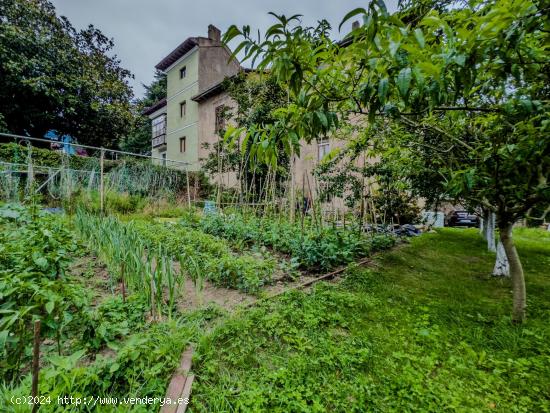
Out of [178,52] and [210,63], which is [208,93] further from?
[178,52]

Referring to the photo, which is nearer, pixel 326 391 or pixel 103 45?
pixel 326 391

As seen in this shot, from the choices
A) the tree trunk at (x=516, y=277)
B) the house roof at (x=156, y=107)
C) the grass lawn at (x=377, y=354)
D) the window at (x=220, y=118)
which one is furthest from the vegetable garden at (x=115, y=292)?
the house roof at (x=156, y=107)

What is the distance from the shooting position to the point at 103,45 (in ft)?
46.5

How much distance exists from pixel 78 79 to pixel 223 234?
13844mm

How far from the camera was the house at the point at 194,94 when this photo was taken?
15.4 metres

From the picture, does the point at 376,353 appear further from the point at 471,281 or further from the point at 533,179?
the point at 471,281

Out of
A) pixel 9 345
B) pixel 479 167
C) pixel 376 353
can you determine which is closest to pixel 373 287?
pixel 376 353

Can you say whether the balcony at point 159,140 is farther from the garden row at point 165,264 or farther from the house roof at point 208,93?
the garden row at point 165,264

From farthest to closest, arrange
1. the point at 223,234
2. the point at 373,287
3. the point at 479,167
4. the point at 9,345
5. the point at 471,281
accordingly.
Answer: the point at 223,234 → the point at 471,281 → the point at 373,287 → the point at 479,167 → the point at 9,345

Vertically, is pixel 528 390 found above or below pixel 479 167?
below

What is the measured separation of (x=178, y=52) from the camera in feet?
54.9

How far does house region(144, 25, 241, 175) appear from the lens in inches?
605

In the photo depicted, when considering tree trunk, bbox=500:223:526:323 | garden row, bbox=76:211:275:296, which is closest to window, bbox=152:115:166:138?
garden row, bbox=76:211:275:296

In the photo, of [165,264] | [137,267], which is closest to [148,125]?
[137,267]
